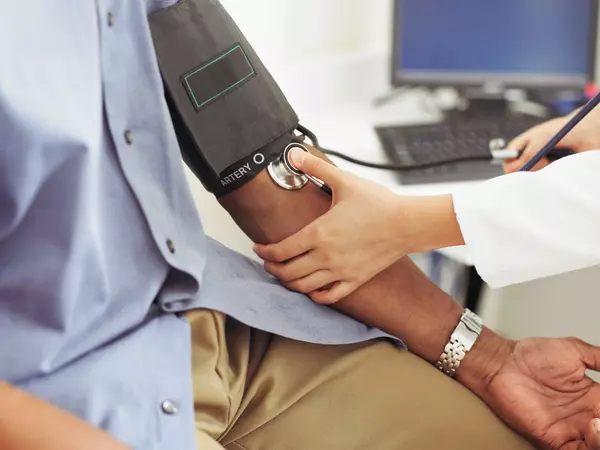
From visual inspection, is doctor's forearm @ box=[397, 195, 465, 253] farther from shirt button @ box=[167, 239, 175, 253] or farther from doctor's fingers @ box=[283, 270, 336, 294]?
shirt button @ box=[167, 239, 175, 253]

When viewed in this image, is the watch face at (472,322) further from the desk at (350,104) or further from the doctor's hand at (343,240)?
the desk at (350,104)

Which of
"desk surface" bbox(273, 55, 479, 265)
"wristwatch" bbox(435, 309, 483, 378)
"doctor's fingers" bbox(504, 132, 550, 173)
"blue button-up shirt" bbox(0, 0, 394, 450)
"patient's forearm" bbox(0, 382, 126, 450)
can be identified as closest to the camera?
"patient's forearm" bbox(0, 382, 126, 450)

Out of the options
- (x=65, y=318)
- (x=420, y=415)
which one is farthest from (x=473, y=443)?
(x=65, y=318)

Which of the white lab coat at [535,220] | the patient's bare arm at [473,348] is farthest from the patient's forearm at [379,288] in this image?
the white lab coat at [535,220]

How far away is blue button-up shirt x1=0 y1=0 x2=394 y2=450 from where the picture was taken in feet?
2.00

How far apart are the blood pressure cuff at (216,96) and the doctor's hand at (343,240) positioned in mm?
63

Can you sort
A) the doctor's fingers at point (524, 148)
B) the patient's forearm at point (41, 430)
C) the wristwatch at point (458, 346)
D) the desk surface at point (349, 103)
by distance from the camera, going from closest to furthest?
the patient's forearm at point (41, 430) → the wristwatch at point (458, 346) → the doctor's fingers at point (524, 148) → the desk surface at point (349, 103)

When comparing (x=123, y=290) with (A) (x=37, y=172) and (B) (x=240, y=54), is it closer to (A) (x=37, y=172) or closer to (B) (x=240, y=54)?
(A) (x=37, y=172)

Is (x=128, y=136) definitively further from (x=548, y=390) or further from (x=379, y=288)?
(x=548, y=390)

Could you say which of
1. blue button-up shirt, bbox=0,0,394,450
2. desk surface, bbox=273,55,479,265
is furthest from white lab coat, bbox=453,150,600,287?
desk surface, bbox=273,55,479,265

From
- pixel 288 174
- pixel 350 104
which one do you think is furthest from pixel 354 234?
pixel 350 104

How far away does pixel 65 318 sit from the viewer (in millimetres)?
647

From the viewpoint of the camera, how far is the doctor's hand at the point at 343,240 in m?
0.82

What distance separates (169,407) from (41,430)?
0.15 m
